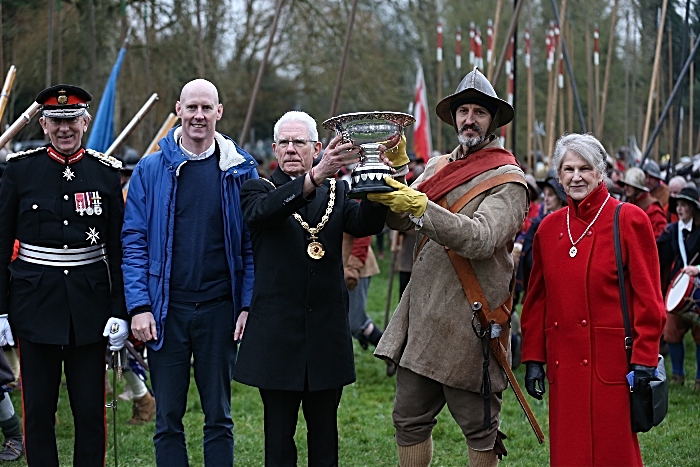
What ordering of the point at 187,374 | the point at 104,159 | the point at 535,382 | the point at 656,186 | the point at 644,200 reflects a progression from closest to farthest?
1. the point at 535,382
2. the point at 187,374
3. the point at 104,159
4. the point at 644,200
5. the point at 656,186

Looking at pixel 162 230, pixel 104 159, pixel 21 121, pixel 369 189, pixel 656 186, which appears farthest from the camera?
pixel 656 186

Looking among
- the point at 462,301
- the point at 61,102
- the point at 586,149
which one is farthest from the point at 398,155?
the point at 61,102

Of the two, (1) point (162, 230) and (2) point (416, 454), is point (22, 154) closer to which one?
(1) point (162, 230)

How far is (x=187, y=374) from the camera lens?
4.32m

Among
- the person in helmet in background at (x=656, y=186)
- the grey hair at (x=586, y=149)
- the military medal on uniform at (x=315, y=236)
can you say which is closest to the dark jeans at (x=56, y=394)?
the military medal on uniform at (x=315, y=236)

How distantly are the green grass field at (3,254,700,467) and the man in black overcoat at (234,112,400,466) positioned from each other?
175 cm

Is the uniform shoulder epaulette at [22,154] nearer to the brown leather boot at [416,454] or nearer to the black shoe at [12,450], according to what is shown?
the black shoe at [12,450]

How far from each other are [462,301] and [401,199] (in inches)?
27.0

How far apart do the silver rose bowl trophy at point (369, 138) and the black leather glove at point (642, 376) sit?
1.27 m

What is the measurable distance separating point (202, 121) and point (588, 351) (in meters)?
2.01

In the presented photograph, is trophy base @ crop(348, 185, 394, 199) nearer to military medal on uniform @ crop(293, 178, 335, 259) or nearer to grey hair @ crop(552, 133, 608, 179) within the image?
military medal on uniform @ crop(293, 178, 335, 259)

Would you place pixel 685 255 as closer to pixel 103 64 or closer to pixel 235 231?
pixel 235 231

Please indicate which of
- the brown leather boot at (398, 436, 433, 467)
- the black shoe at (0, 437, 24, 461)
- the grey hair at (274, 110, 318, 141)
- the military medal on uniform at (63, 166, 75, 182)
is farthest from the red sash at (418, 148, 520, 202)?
the black shoe at (0, 437, 24, 461)

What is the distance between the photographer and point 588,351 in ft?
13.0
